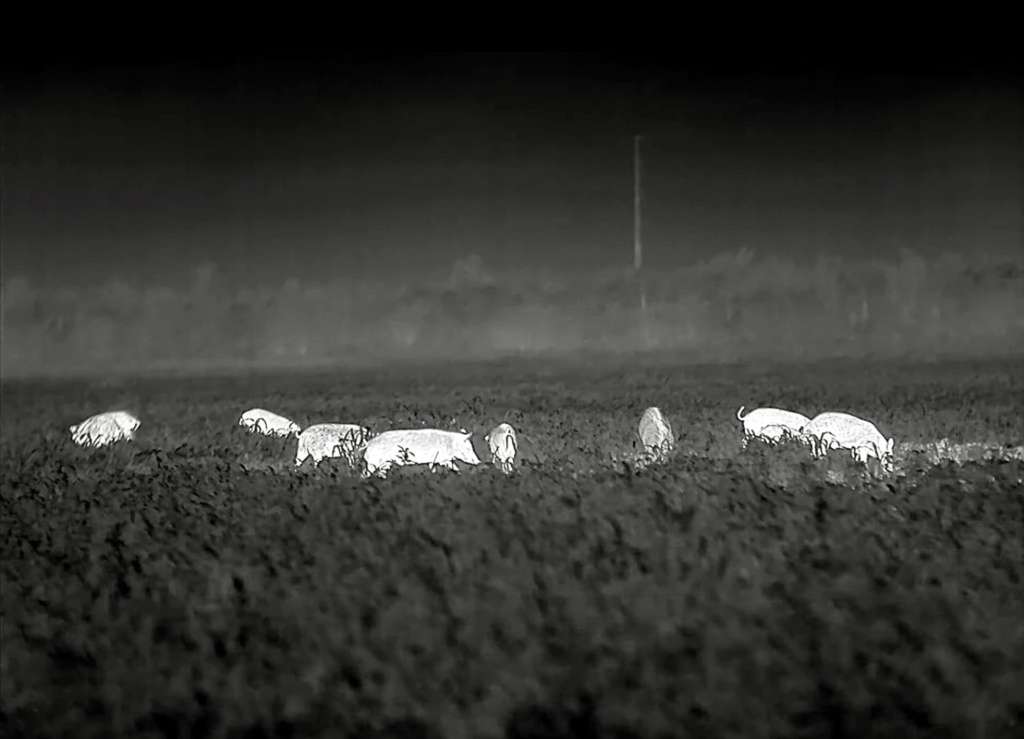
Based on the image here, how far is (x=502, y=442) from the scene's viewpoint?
344 inches

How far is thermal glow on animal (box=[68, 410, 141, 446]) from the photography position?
31.1 ft

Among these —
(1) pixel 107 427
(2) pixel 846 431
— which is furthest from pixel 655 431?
(1) pixel 107 427

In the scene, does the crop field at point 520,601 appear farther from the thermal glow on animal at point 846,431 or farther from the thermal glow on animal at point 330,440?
the thermal glow on animal at point 846,431

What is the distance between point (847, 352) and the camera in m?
11.6

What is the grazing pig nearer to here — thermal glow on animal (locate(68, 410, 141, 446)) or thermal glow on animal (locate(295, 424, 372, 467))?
thermal glow on animal (locate(295, 424, 372, 467))

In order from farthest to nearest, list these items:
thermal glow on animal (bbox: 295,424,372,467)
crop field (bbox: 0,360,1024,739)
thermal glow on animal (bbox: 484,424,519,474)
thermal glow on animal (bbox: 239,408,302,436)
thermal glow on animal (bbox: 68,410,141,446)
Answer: thermal glow on animal (bbox: 239,408,302,436)
thermal glow on animal (bbox: 68,410,141,446)
thermal glow on animal (bbox: 295,424,372,467)
thermal glow on animal (bbox: 484,424,519,474)
crop field (bbox: 0,360,1024,739)

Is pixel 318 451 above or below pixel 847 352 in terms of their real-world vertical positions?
below

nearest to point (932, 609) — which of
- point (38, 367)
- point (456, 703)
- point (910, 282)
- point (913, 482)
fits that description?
point (456, 703)

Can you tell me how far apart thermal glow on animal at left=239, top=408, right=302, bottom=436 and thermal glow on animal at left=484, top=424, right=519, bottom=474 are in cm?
210

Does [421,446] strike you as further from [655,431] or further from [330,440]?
[655,431]

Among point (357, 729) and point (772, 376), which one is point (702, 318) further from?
point (357, 729)

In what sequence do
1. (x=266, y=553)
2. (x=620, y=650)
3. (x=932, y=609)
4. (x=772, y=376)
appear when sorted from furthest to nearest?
(x=772, y=376) < (x=266, y=553) < (x=932, y=609) < (x=620, y=650)

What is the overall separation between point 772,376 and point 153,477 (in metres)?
7.25

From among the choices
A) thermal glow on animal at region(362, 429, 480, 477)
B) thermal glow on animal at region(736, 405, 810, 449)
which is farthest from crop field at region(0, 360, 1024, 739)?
thermal glow on animal at region(736, 405, 810, 449)
